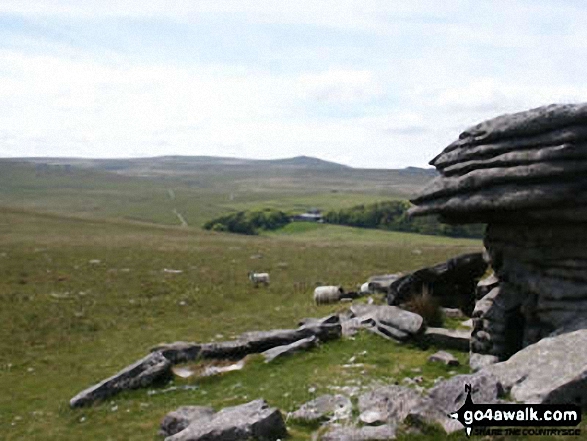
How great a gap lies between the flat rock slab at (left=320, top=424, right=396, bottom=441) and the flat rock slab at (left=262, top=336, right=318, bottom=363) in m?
7.84

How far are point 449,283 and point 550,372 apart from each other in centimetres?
1285

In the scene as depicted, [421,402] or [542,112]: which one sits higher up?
[542,112]

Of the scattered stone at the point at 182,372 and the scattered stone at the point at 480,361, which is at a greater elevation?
the scattered stone at the point at 480,361

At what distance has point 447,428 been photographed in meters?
12.4

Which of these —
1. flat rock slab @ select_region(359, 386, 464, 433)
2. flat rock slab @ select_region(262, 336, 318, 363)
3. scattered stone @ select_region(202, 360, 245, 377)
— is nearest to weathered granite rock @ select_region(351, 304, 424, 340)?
flat rock slab @ select_region(262, 336, 318, 363)

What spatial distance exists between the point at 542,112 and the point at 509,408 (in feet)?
28.4

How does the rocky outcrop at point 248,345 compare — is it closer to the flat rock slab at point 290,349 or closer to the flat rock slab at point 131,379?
the flat rock slab at point 290,349

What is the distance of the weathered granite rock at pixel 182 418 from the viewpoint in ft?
49.4

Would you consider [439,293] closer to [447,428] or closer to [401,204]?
[447,428]

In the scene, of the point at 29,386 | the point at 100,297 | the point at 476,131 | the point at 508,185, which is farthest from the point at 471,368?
the point at 100,297

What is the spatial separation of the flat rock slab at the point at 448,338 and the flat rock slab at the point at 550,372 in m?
5.39

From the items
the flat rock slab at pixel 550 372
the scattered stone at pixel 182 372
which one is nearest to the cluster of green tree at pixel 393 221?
the scattered stone at pixel 182 372

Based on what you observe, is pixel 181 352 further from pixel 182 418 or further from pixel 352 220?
pixel 352 220

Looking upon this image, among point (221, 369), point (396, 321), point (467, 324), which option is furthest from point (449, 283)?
point (221, 369)
